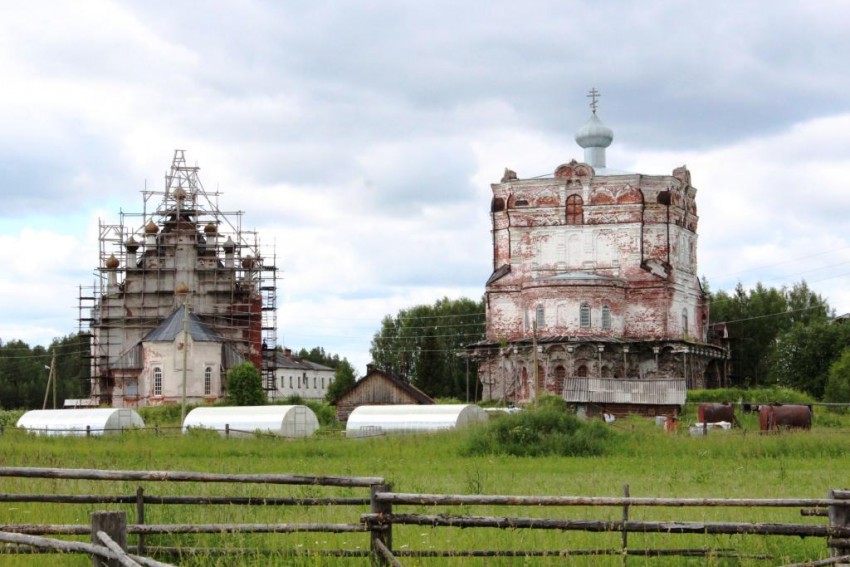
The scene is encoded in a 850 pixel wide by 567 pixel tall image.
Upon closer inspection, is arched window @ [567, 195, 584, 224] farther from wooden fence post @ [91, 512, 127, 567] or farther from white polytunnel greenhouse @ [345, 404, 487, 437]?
wooden fence post @ [91, 512, 127, 567]

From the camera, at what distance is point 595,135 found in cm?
6531

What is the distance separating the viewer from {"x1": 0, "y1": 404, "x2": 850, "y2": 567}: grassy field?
12.9 meters

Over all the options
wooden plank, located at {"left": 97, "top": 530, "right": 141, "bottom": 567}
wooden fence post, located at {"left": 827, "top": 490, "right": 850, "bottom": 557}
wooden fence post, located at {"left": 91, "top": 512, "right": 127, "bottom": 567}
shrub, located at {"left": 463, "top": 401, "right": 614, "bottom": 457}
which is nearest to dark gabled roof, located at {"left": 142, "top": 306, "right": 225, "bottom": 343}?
shrub, located at {"left": 463, "top": 401, "right": 614, "bottom": 457}

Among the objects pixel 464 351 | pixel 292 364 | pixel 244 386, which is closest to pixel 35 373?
pixel 292 364

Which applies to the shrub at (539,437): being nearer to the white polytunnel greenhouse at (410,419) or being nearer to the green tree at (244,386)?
the white polytunnel greenhouse at (410,419)

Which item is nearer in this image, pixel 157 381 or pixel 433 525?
pixel 433 525

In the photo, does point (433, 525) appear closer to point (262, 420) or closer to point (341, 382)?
point (262, 420)

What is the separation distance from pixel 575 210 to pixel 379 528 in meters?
50.2

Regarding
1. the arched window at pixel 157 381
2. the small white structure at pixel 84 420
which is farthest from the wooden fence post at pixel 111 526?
the arched window at pixel 157 381

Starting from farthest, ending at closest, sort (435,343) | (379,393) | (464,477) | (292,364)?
(435,343) < (292,364) < (379,393) < (464,477)

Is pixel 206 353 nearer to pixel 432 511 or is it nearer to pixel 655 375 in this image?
pixel 655 375

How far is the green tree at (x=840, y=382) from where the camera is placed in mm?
52500

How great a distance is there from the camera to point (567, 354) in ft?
185

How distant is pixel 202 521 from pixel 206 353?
156ft
